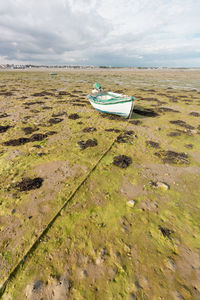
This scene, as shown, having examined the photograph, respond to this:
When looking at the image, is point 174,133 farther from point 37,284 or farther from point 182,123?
point 37,284

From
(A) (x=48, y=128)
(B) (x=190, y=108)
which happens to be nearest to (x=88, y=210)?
(A) (x=48, y=128)

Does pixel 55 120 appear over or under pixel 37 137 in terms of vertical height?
over

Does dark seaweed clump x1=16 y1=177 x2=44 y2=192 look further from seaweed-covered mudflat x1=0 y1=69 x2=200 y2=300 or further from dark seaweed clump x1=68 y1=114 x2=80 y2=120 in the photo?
dark seaweed clump x1=68 y1=114 x2=80 y2=120

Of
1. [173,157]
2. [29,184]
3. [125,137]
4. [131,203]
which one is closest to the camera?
[131,203]

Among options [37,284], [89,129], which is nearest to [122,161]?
[89,129]

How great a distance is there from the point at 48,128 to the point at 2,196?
25.9 feet

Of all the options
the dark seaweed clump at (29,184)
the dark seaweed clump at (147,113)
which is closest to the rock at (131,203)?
the dark seaweed clump at (29,184)

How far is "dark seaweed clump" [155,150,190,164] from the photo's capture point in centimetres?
922

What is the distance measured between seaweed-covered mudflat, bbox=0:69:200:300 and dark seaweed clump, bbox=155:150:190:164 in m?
0.07

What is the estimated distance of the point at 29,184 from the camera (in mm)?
6805

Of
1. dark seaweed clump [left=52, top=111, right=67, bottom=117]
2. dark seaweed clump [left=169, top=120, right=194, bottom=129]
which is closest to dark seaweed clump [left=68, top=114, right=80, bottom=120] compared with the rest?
dark seaweed clump [left=52, top=111, right=67, bottom=117]

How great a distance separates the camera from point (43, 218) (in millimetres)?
5391

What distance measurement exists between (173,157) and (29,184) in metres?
8.78

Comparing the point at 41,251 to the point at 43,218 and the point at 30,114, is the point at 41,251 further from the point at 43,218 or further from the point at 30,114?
the point at 30,114
